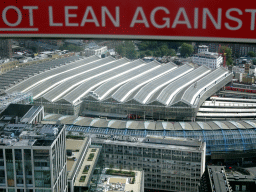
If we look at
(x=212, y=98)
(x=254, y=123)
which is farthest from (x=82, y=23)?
(x=212, y=98)

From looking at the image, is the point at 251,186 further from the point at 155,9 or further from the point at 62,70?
the point at 62,70

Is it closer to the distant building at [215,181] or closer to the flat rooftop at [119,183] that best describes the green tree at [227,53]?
the distant building at [215,181]

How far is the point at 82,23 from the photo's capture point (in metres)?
1.45

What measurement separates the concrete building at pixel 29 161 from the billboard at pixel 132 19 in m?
6.86

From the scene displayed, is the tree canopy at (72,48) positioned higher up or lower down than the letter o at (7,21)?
higher up

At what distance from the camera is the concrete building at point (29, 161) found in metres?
8.09

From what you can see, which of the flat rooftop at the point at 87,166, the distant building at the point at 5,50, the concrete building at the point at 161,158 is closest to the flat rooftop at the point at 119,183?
the flat rooftop at the point at 87,166

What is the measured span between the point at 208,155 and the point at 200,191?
9.95 feet

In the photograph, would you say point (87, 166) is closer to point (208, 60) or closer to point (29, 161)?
point (29, 161)

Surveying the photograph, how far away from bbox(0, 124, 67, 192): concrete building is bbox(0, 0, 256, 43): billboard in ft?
22.5

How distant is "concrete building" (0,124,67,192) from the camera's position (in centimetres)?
809

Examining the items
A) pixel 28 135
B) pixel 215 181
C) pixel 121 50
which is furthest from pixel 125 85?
pixel 28 135

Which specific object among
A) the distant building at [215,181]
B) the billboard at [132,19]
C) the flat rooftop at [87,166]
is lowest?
the distant building at [215,181]

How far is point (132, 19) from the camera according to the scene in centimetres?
144
